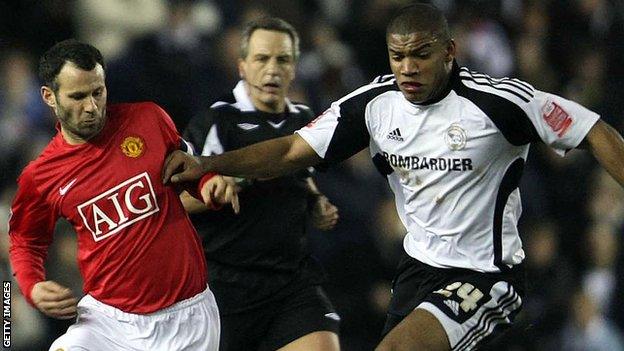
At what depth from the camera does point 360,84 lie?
31.9 ft

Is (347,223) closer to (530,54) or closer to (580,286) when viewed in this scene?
(580,286)

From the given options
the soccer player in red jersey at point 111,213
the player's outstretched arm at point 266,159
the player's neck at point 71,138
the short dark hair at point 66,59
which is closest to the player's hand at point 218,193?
the soccer player in red jersey at point 111,213

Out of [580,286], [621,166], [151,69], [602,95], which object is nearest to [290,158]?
[621,166]

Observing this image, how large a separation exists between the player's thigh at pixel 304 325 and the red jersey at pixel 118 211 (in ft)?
3.06

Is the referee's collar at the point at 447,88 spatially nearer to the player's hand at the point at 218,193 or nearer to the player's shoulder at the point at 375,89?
the player's shoulder at the point at 375,89

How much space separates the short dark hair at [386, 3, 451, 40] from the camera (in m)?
4.98

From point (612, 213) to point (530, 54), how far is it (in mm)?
1744

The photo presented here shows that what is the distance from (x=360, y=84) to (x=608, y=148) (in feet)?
16.4

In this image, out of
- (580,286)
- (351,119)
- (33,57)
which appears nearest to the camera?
(351,119)

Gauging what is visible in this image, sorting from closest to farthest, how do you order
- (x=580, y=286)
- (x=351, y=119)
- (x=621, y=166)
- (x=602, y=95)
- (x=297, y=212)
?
1. (x=621, y=166)
2. (x=351, y=119)
3. (x=297, y=212)
4. (x=580, y=286)
5. (x=602, y=95)

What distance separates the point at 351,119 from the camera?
5.28 m

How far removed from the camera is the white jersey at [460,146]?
16.3 ft

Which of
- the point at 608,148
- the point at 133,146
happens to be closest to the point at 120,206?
the point at 133,146

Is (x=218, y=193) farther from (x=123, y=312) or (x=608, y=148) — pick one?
(x=608, y=148)
